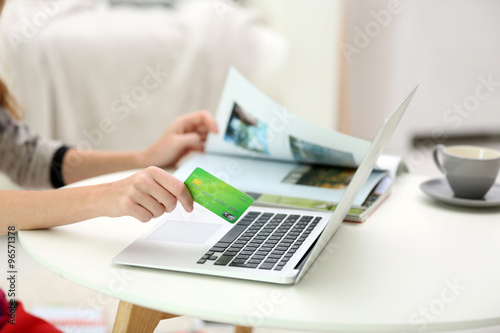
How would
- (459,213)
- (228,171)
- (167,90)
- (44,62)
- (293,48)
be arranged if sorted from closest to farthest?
(459,213) → (228,171) → (44,62) → (167,90) → (293,48)

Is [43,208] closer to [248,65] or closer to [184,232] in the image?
[184,232]

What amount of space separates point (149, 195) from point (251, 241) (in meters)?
0.13

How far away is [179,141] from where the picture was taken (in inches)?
41.4

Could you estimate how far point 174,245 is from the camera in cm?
71

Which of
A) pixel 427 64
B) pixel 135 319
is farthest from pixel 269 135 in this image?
pixel 427 64

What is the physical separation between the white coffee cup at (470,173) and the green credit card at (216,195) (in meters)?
0.36

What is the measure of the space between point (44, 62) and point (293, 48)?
0.93 meters

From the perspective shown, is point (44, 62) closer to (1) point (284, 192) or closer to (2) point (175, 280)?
(1) point (284, 192)

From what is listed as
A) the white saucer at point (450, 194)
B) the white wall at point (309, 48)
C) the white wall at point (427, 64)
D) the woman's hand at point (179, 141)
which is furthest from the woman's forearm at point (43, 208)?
the white wall at point (427, 64)

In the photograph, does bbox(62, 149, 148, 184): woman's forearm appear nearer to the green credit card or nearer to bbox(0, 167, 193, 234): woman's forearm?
bbox(0, 167, 193, 234): woman's forearm

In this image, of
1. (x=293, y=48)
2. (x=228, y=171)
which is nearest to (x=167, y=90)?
(x=293, y=48)

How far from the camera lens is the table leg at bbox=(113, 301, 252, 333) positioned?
27.7 inches

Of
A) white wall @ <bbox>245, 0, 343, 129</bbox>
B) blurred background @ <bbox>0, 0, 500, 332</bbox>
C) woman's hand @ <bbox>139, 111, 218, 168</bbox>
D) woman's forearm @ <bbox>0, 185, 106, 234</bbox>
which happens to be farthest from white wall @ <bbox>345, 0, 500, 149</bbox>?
woman's forearm @ <bbox>0, 185, 106, 234</bbox>

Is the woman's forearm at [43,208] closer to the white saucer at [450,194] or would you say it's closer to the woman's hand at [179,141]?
the woman's hand at [179,141]
